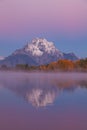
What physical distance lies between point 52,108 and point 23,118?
251 centimetres

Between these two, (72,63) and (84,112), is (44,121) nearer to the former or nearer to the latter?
(84,112)

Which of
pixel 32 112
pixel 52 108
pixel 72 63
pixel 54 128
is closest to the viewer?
pixel 54 128

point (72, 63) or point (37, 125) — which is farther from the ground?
point (72, 63)

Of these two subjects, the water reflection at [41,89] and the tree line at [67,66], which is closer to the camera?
the water reflection at [41,89]

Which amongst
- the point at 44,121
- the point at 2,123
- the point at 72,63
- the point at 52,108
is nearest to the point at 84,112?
the point at 52,108

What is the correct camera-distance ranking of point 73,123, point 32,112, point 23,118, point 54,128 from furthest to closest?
point 32,112, point 23,118, point 73,123, point 54,128

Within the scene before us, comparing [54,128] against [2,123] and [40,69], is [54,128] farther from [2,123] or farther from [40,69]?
[40,69]

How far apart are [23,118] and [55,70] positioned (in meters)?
101

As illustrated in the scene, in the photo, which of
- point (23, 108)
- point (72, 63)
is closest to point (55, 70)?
point (72, 63)

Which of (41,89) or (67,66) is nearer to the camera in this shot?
(41,89)

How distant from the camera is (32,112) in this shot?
12.5 m

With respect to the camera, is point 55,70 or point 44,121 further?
point 55,70

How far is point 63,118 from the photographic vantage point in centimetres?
1120

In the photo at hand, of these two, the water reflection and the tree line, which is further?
Answer: the tree line
